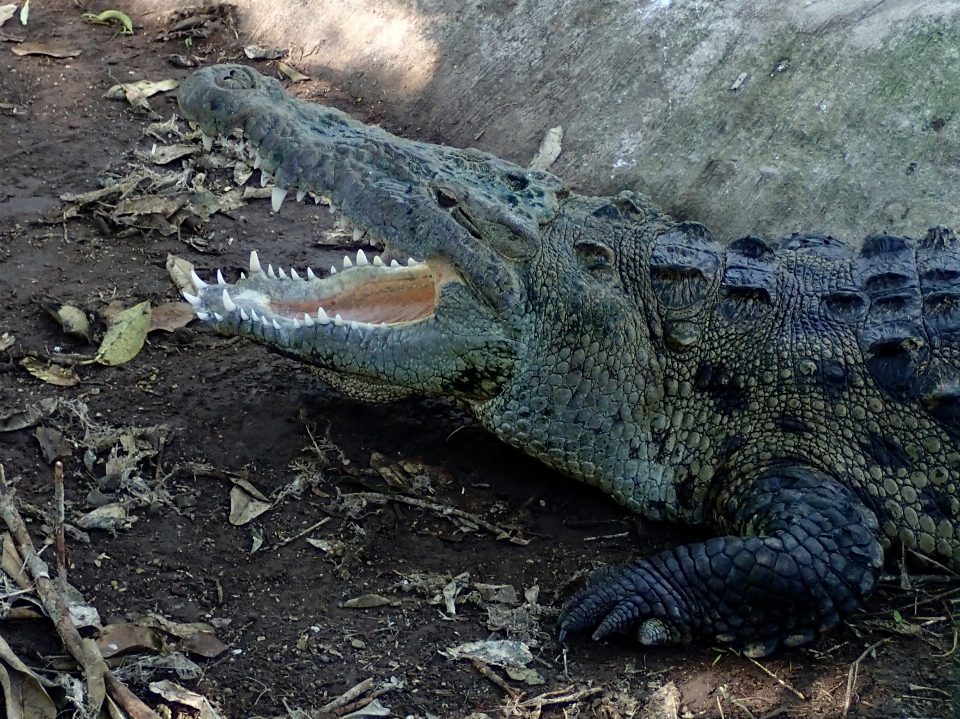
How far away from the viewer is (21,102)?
20.6 ft

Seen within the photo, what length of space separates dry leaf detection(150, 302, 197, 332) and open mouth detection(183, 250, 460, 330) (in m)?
0.59

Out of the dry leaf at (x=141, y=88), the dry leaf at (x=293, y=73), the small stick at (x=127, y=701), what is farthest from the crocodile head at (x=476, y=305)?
the dry leaf at (x=293, y=73)

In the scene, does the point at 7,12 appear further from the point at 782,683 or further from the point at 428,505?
the point at 782,683

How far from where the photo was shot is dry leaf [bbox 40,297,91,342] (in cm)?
425

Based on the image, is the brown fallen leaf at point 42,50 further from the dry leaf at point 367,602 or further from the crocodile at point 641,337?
the dry leaf at point 367,602

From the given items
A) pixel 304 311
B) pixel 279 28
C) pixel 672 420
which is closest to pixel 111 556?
pixel 304 311

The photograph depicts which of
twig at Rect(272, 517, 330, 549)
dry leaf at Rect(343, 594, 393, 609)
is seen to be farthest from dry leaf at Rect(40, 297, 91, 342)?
dry leaf at Rect(343, 594, 393, 609)

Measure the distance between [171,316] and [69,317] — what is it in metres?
0.43

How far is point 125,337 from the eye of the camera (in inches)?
169

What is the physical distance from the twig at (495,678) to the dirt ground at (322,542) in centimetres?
1

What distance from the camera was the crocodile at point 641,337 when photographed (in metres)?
3.49

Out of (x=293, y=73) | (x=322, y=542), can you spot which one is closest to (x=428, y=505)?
(x=322, y=542)

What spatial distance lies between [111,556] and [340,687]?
90 centimetres

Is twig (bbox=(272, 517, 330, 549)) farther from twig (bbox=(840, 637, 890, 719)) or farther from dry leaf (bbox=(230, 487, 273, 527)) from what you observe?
twig (bbox=(840, 637, 890, 719))
